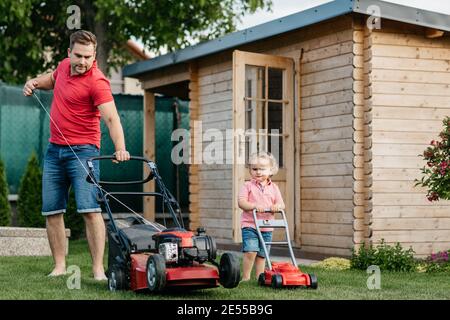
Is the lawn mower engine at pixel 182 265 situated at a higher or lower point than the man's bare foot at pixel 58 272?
higher

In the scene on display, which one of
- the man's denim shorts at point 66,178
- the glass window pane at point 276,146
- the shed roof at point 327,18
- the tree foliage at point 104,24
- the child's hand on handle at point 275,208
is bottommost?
the child's hand on handle at point 275,208

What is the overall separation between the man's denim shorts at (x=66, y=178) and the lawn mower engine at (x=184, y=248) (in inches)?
37.4

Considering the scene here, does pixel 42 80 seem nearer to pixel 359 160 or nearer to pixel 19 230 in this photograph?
pixel 19 230

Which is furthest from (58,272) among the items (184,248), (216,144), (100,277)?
(216,144)

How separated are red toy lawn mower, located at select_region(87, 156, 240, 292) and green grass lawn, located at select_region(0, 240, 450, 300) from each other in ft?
0.40

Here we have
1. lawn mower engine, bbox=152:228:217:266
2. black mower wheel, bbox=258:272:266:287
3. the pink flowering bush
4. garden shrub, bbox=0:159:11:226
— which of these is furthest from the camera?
garden shrub, bbox=0:159:11:226

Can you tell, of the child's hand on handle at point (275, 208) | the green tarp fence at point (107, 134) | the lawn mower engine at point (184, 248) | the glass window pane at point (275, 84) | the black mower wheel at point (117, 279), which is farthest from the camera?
the green tarp fence at point (107, 134)

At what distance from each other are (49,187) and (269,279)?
1716 millimetres

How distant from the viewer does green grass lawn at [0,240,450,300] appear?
5.34 metres

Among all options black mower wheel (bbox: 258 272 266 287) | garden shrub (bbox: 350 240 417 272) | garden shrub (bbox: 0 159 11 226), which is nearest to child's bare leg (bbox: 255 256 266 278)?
black mower wheel (bbox: 258 272 266 287)

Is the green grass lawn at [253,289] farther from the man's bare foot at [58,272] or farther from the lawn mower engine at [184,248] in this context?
the lawn mower engine at [184,248]

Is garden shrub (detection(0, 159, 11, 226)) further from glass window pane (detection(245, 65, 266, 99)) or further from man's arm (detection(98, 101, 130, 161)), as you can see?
man's arm (detection(98, 101, 130, 161))

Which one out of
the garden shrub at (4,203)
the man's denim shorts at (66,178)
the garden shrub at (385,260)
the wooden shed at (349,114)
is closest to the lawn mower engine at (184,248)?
the man's denim shorts at (66,178)

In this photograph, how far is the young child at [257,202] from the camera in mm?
Result: 6414
